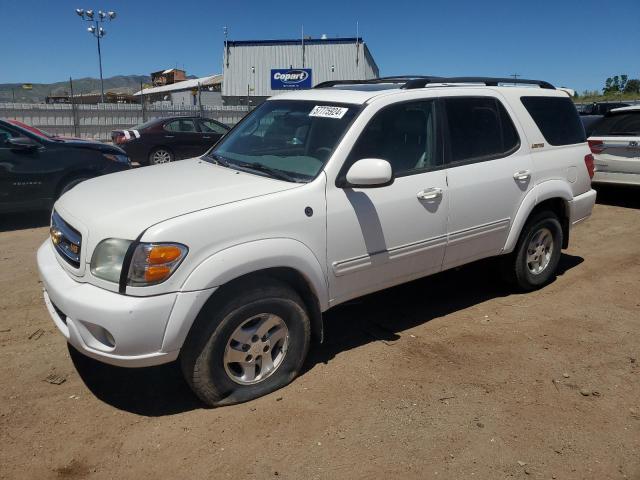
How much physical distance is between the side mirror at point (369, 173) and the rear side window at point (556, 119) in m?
2.15

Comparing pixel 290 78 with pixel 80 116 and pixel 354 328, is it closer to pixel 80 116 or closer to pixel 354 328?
pixel 80 116

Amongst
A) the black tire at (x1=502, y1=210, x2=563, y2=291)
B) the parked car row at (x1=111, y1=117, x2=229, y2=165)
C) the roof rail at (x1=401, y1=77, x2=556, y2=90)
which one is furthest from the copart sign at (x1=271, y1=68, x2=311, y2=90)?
the black tire at (x1=502, y1=210, x2=563, y2=291)

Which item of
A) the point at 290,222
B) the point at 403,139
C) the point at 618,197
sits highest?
the point at 403,139

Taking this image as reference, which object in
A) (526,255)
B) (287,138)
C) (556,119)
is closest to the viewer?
(287,138)

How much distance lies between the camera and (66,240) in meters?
3.36

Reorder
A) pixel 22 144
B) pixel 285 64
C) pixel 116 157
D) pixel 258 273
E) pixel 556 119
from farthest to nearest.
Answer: pixel 285 64
pixel 116 157
pixel 22 144
pixel 556 119
pixel 258 273

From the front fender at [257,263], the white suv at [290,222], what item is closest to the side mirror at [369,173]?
the white suv at [290,222]

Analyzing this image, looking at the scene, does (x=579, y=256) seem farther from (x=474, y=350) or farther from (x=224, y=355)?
(x=224, y=355)

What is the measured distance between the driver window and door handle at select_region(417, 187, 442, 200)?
16 centimetres

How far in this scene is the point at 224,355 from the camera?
3197 mm

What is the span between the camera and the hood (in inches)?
120

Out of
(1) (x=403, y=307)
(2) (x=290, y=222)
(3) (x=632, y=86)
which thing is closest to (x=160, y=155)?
(1) (x=403, y=307)

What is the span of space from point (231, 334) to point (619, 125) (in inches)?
325

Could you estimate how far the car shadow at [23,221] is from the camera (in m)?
7.73
